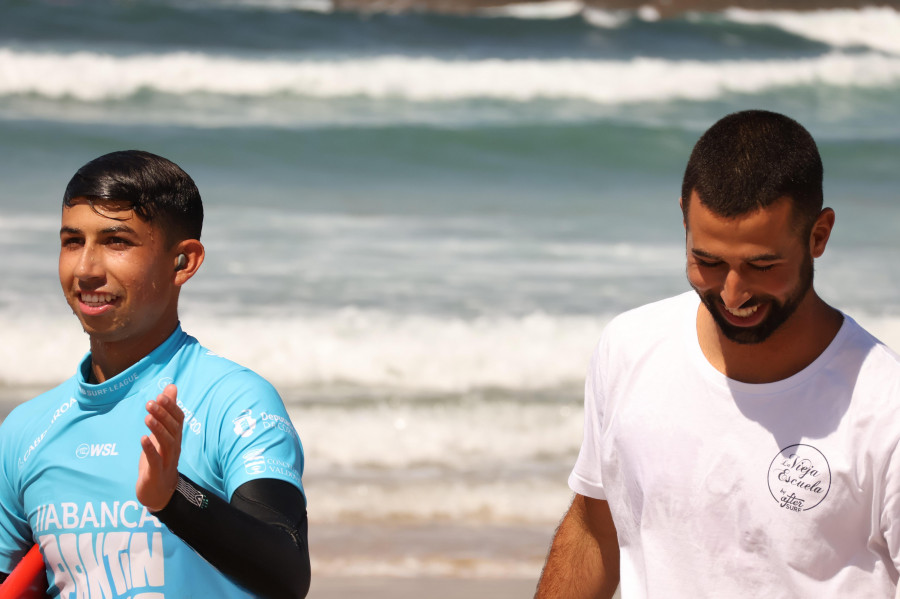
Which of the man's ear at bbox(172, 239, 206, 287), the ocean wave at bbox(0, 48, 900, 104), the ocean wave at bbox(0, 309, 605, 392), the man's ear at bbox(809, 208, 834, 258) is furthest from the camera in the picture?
the ocean wave at bbox(0, 48, 900, 104)

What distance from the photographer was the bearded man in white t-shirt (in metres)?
2.23

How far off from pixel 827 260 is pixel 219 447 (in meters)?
10.2

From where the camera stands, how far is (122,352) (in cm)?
247

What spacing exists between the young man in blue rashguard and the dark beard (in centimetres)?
82

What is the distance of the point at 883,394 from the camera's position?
2.24m

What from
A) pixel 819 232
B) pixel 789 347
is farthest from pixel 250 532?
pixel 819 232

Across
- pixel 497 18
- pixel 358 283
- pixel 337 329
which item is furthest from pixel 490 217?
pixel 497 18

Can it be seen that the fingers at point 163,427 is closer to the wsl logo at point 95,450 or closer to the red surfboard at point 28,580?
the wsl logo at point 95,450

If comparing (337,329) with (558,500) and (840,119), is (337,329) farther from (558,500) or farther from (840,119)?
(840,119)

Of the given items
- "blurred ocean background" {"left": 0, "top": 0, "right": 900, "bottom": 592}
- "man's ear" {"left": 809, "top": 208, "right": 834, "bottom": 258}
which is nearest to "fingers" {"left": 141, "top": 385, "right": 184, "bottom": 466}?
"man's ear" {"left": 809, "top": 208, "right": 834, "bottom": 258}

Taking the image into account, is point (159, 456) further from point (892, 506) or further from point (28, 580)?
point (892, 506)

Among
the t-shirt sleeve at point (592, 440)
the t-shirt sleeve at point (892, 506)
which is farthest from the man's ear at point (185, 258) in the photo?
the t-shirt sleeve at point (892, 506)

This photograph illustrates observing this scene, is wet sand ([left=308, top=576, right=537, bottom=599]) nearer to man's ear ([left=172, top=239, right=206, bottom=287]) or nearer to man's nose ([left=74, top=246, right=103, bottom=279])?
man's ear ([left=172, top=239, right=206, bottom=287])

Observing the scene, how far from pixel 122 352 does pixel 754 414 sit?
4.08 ft
